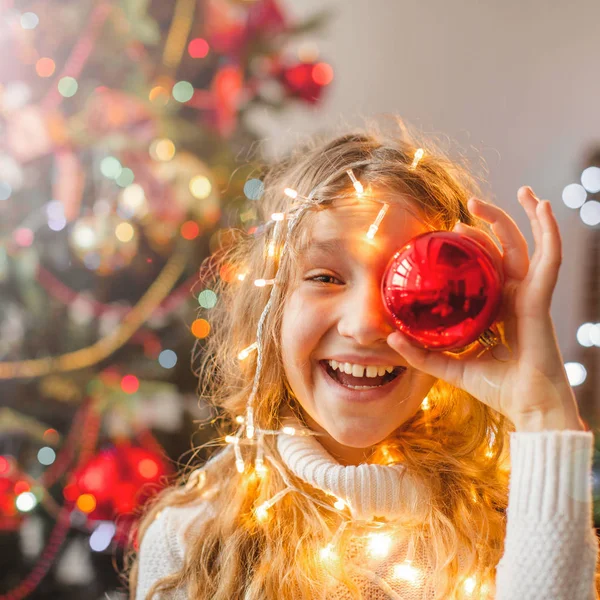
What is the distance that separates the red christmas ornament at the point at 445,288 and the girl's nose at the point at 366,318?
0.08 m

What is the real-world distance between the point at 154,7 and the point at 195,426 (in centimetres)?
130

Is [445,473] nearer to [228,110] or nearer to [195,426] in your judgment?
[195,426]

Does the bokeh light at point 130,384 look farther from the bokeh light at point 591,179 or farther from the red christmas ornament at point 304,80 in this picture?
the bokeh light at point 591,179

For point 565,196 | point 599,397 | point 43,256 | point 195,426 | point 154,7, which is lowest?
point 195,426

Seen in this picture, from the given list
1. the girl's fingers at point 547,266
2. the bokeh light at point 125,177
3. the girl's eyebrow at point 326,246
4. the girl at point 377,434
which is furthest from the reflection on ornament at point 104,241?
the girl's fingers at point 547,266

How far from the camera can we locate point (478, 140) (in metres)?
2.03

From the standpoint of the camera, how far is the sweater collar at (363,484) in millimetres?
800

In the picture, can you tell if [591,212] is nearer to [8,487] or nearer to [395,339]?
[395,339]

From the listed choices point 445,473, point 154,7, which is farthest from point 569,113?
point 445,473

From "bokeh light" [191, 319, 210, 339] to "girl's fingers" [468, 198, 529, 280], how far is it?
3.84 ft

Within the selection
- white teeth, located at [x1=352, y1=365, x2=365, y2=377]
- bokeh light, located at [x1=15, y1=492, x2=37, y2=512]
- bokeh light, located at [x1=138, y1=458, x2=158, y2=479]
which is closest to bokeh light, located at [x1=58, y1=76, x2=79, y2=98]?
bokeh light, located at [x1=138, y1=458, x2=158, y2=479]

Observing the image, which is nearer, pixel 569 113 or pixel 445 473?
pixel 445 473

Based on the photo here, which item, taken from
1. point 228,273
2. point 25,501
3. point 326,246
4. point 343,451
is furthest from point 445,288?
point 25,501

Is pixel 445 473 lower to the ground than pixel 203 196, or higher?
lower
